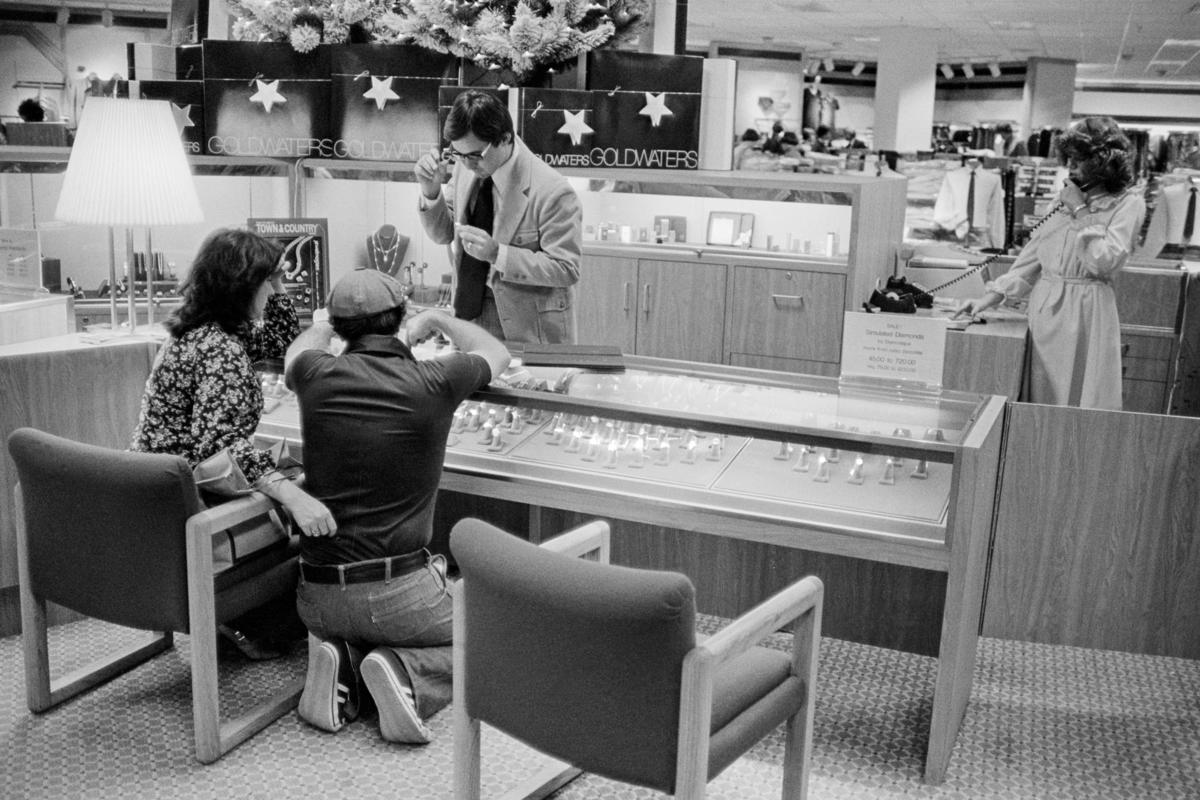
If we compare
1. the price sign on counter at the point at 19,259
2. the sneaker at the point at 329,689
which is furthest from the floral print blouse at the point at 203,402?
the price sign on counter at the point at 19,259

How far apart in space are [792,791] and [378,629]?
1119mm

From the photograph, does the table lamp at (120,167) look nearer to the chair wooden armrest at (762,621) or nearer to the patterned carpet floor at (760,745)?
the patterned carpet floor at (760,745)

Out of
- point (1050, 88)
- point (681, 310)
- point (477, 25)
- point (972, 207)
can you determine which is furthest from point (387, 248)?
point (1050, 88)

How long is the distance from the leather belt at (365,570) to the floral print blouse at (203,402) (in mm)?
294

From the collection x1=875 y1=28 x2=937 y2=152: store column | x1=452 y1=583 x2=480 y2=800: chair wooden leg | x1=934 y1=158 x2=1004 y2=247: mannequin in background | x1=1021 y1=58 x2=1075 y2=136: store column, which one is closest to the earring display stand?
x1=452 y1=583 x2=480 y2=800: chair wooden leg

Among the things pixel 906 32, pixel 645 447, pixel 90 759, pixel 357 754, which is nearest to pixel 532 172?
pixel 645 447

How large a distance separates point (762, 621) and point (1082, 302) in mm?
3029

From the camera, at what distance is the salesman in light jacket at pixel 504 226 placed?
12.6 ft

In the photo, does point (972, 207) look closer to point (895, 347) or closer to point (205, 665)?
point (895, 347)

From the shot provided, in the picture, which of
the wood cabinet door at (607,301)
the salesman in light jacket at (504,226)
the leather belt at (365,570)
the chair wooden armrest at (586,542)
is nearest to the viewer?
the chair wooden armrest at (586,542)

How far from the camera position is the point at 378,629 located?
120 inches

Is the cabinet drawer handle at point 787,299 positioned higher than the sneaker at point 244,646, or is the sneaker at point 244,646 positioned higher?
the cabinet drawer handle at point 787,299

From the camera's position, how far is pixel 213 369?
10.1 feet

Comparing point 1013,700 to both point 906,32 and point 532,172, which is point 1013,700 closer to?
point 532,172
